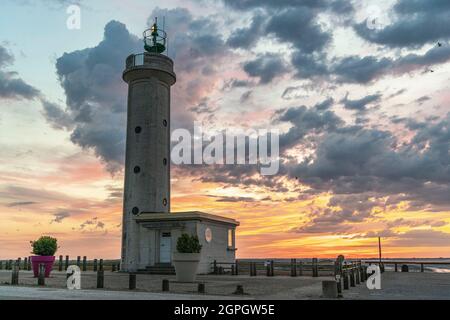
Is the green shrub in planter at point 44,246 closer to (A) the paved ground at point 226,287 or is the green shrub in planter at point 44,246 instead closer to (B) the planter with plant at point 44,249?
(B) the planter with plant at point 44,249

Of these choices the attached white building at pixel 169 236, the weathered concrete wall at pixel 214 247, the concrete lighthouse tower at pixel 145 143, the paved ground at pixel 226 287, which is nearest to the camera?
the paved ground at pixel 226 287

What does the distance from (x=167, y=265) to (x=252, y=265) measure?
588cm

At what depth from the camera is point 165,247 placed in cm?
3381

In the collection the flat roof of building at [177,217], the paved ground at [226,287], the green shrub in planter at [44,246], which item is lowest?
the paved ground at [226,287]

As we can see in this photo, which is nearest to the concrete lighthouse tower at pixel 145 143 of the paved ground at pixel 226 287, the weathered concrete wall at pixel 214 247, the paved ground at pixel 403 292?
the weathered concrete wall at pixel 214 247

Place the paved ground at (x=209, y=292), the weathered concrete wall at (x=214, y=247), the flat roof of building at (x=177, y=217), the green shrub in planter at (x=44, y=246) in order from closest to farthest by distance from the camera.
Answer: the paved ground at (x=209, y=292) < the green shrub in planter at (x=44, y=246) < the flat roof of building at (x=177, y=217) < the weathered concrete wall at (x=214, y=247)

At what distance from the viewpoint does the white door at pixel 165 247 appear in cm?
3347

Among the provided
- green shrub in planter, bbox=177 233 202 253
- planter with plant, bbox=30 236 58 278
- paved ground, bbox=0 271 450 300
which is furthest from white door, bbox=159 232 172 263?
paved ground, bbox=0 271 450 300

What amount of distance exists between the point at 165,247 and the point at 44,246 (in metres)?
9.19
